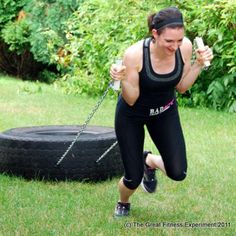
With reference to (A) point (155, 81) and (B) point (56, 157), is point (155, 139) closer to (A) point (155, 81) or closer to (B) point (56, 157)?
(A) point (155, 81)

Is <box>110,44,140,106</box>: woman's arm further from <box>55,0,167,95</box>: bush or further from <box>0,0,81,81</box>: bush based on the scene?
<box>0,0,81,81</box>: bush

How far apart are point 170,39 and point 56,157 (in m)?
2.32

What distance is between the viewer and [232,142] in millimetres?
8680

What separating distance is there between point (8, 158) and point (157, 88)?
2.37 metres

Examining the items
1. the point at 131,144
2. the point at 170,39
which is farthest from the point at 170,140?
the point at 170,39

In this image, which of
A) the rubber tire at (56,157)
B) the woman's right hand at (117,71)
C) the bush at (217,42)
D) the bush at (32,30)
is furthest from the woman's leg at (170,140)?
the bush at (32,30)

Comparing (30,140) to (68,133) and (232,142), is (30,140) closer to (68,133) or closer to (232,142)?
(68,133)

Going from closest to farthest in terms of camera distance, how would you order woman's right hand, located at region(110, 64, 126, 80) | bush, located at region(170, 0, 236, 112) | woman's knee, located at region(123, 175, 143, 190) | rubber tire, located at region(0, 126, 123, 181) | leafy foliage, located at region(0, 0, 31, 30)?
woman's right hand, located at region(110, 64, 126, 80), woman's knee, located at region(123, 175, 143, 190), rubber tire, located at region(0, 126, 123, 181), bush, located at region(170, 0, 236, 112), leafy foliage, located at region(0, 0, 31, 30)

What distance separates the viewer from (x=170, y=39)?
449 centimetres

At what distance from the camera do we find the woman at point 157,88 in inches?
179

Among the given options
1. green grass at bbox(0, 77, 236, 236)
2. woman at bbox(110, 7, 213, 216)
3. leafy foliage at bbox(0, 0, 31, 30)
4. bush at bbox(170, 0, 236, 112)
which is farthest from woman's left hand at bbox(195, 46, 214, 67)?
leafy foliage at bbox(0, 0, 31, 30)

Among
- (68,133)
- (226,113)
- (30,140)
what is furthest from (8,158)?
(226,113)

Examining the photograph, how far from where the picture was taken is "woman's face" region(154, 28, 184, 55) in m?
4.48

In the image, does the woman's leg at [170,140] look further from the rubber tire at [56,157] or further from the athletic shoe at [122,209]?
the rubber tire at [56,157]
